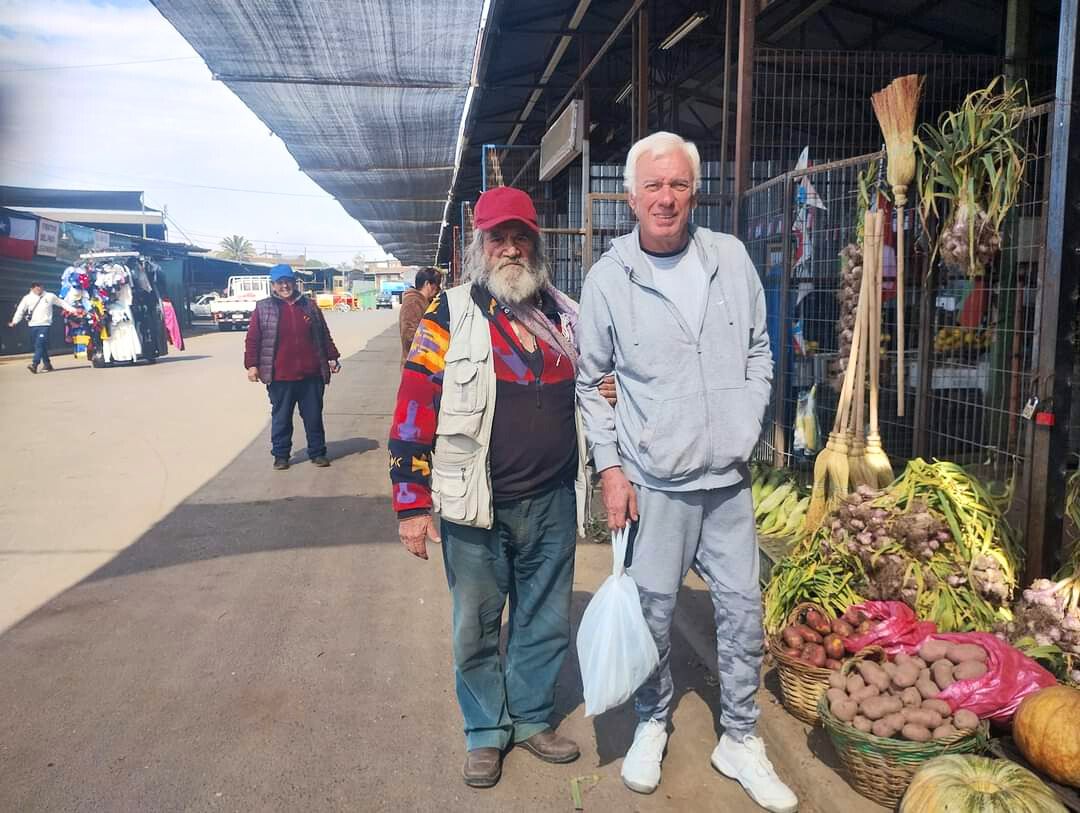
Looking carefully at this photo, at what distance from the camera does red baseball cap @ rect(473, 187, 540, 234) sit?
10.1 feet

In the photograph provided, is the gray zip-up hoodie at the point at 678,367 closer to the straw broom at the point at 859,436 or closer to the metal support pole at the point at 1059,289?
the metal support pole at the point at 1059,289

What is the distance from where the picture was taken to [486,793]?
3107mm

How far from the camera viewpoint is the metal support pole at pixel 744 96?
516 cm

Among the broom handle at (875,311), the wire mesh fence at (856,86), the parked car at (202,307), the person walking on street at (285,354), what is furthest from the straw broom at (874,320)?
the parked car at (202,307)

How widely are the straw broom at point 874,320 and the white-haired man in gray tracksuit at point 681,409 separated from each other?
141cm

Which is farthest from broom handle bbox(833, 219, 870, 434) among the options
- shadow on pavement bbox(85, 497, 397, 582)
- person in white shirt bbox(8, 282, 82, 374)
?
person in white shirt bbox(8, 282, 82, 374)

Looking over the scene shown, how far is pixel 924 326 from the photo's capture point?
4.23 m

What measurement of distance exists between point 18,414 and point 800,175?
11.4 m

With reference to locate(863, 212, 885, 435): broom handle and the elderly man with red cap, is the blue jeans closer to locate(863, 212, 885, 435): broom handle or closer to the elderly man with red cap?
the elderly man with red cap

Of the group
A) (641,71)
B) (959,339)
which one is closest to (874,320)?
(959,339)

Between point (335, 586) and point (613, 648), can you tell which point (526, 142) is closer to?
point (335, 586)

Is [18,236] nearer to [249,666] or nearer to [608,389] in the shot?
[249,666]

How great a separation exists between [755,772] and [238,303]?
3290 centimetres

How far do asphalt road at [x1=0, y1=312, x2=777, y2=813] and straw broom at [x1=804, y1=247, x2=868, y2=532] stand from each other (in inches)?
40.5
